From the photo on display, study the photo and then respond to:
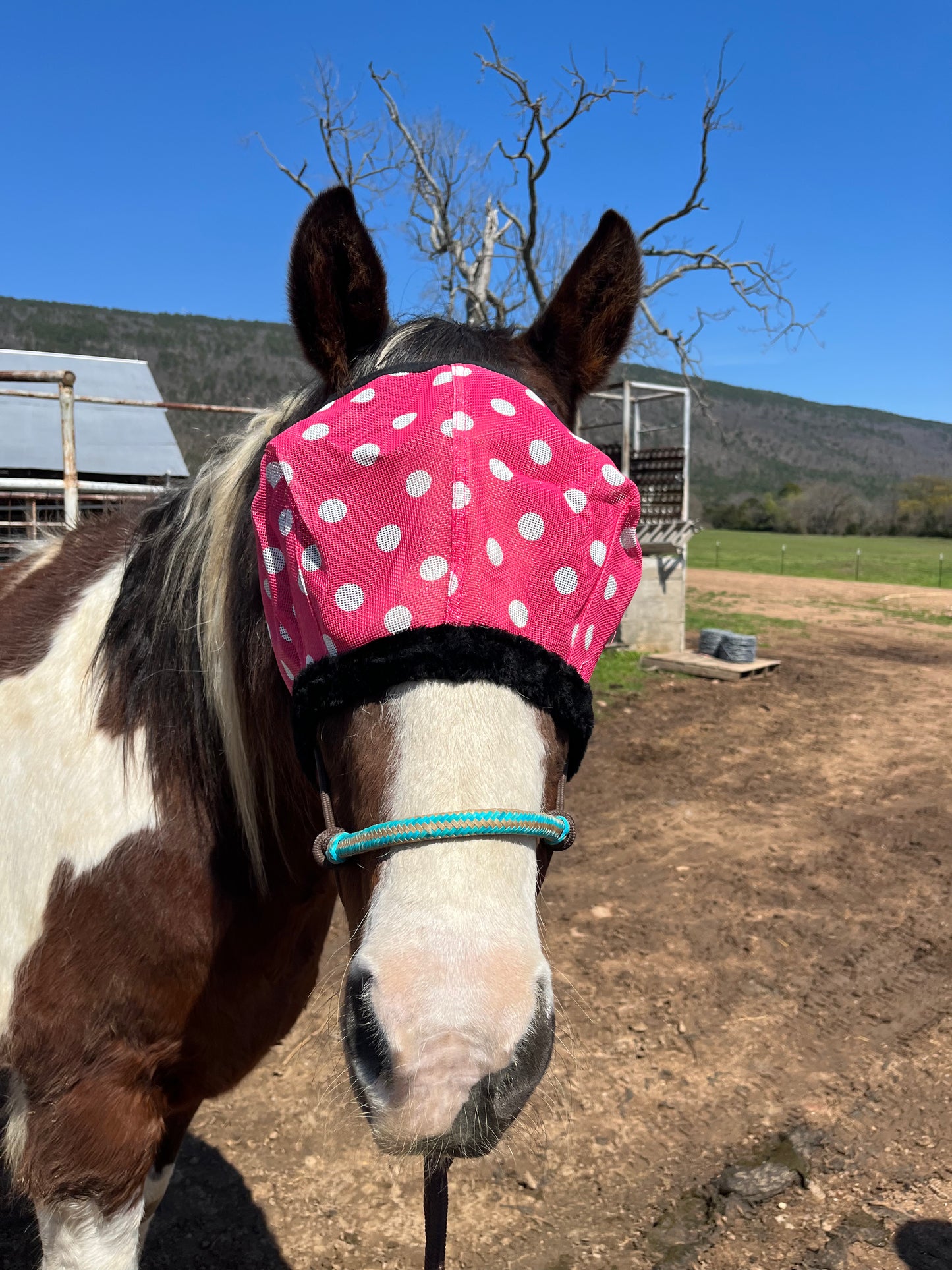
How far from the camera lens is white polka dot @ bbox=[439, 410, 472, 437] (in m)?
1.12

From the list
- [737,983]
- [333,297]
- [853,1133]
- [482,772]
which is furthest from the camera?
[737,983]

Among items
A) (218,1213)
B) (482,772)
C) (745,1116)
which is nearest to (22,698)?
(482,772)

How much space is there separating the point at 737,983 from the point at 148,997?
3.33 meters

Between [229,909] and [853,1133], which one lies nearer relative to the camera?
[229,909]

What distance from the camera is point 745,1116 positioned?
305 centimetres

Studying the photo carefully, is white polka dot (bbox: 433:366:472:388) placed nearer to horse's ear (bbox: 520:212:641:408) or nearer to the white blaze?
horse's ear (bbox: 520:212:641:408)

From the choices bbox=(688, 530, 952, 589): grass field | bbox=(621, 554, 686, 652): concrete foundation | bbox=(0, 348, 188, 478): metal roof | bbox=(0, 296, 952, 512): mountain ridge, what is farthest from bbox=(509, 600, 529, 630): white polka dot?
bbox=(0, 296, 952, 512): mountain ridge

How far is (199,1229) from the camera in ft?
8.45

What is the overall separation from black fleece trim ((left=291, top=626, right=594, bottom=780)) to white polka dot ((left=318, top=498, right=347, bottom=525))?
7.7 inches

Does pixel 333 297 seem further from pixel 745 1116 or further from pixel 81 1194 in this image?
pixel 745 1116

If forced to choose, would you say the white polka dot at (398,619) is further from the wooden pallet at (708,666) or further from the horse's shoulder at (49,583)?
the wooden pallet at (708,666)

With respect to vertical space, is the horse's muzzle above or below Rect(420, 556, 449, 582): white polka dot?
below

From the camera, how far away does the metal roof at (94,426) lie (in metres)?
11.0

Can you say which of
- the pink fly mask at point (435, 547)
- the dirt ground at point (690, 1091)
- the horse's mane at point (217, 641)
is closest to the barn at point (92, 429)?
the dirt ground at point (690, 1091)
